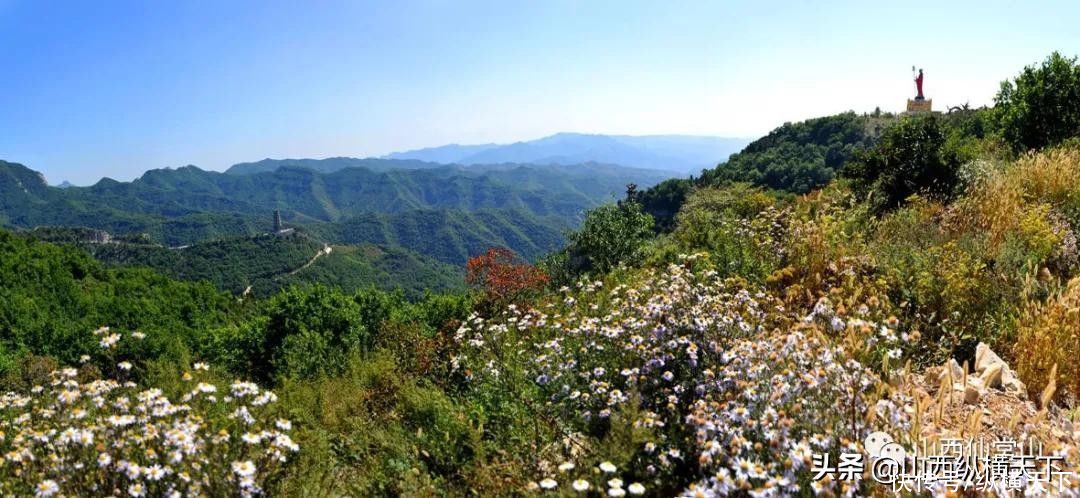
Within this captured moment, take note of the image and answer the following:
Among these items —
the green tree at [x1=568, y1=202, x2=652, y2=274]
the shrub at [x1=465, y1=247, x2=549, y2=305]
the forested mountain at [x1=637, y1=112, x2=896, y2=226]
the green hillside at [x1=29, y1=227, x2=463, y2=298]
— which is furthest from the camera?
the green hillside at [x1=29, y1=227, x2=463, y2=298]

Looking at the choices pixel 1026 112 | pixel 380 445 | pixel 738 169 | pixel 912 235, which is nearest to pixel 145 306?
pixel 380 445

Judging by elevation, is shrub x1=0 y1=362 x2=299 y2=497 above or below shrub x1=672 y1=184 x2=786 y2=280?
below

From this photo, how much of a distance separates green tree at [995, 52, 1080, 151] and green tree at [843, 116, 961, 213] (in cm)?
444

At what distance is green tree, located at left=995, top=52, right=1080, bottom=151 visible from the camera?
12.5 meters

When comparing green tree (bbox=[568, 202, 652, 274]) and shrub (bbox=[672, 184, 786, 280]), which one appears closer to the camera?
shrub (bbox=[672, 184, 786, 280])

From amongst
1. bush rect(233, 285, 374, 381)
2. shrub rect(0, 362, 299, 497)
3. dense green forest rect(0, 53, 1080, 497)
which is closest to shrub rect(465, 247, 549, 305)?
dense green forest rect(0, 53, 1080, 497)

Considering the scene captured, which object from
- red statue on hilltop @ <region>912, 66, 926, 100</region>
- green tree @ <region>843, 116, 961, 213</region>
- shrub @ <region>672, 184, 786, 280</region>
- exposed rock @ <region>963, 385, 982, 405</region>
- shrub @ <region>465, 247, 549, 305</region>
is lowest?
shrub @ <region>465, 247, 549, 305</region>

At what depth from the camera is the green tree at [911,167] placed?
777 cm

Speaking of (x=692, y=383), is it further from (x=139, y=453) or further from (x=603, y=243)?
(x=603, y=243)

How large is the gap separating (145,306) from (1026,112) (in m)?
36.1

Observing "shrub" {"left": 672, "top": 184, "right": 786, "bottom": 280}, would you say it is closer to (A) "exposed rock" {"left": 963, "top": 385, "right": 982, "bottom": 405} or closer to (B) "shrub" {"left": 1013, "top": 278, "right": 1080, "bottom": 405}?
(B) "shrub" {"left": 1013, "top": 278, "right": 1080, "bottom": 405}

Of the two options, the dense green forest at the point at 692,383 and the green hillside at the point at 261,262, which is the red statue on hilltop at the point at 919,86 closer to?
the dense green forest at the point at 692,383

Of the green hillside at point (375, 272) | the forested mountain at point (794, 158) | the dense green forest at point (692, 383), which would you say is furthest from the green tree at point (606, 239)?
the green hillside at point (375, 272)

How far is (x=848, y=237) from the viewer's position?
18.6 ft
